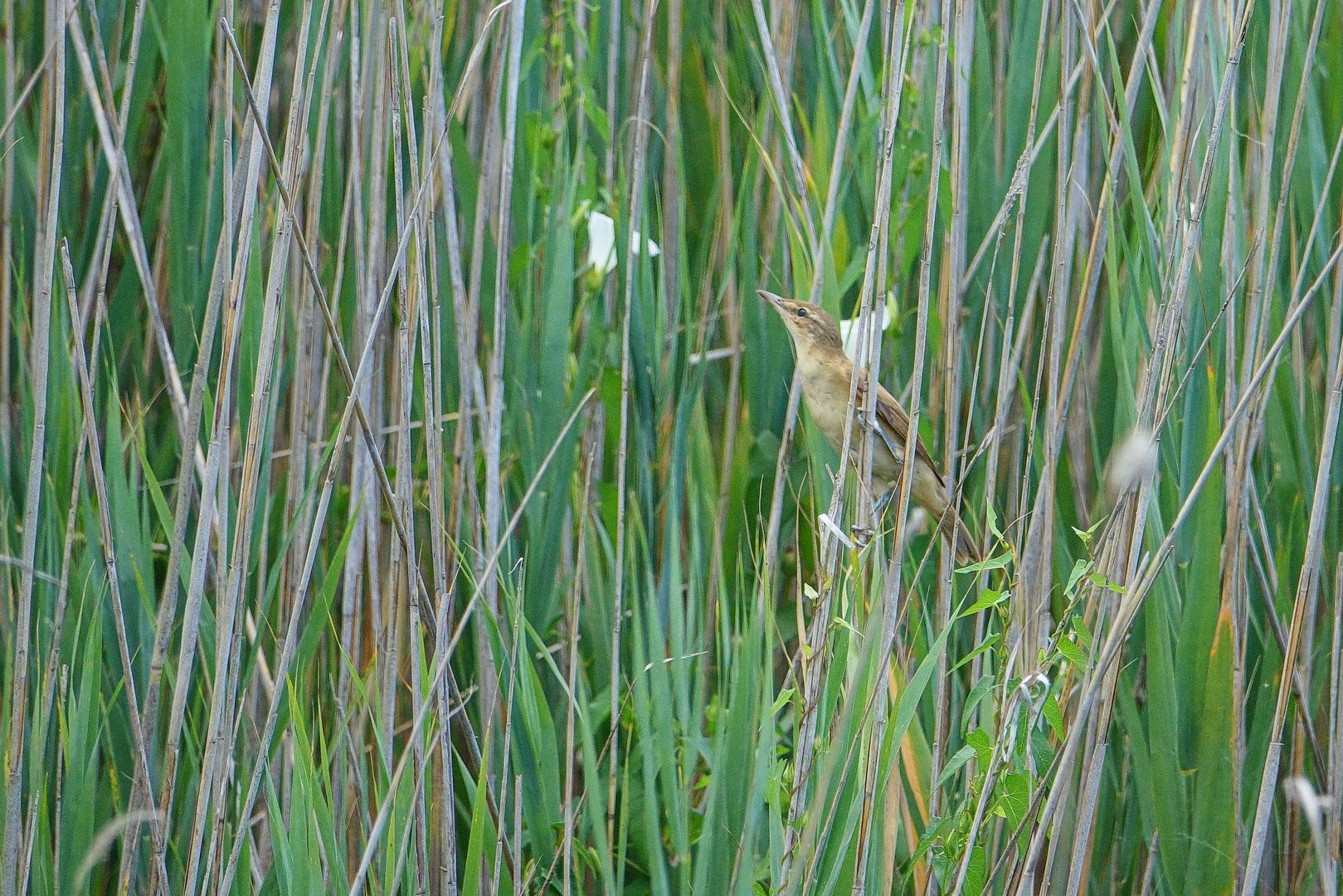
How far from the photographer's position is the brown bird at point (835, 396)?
7.08 ft

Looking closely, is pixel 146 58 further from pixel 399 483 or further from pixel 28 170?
pixel 399 483

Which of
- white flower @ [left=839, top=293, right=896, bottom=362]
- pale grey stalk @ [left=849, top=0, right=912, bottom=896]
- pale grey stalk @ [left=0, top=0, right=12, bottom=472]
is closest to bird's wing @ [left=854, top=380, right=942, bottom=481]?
white flower @ [left=839, top=293, right=896, bottom=362]

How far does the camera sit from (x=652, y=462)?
7.36ft

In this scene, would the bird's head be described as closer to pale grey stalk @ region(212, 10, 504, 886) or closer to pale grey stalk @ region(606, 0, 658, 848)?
pale grey stalk @ region(606, 0, 658, 848)

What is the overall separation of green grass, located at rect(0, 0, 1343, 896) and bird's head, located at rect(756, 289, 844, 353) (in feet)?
0.17

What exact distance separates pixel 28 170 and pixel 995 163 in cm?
167

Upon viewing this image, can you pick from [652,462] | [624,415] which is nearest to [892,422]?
[652,462]

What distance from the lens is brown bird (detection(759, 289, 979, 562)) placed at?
2158mm

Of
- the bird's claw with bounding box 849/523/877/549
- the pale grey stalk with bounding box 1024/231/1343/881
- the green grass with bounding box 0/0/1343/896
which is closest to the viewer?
the pale grey stalk with bounding box 1024/231/1343/881

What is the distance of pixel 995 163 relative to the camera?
2.22 m

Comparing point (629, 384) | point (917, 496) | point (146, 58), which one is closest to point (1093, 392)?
point (917, 496)

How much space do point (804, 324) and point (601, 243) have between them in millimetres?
392

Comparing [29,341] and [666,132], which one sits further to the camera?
[666,132]

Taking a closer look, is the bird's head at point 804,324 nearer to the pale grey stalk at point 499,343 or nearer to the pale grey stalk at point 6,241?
the pale grey stalk at point 499,343
